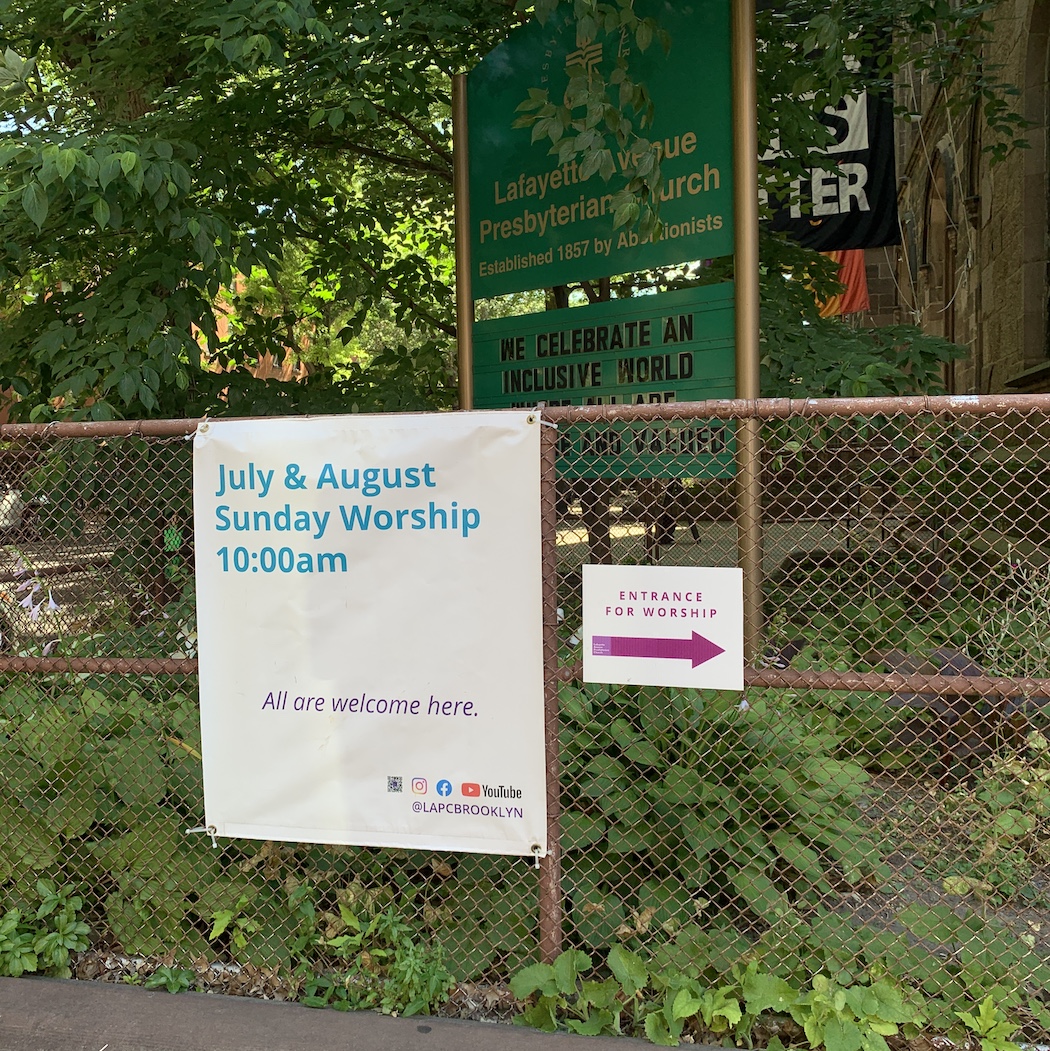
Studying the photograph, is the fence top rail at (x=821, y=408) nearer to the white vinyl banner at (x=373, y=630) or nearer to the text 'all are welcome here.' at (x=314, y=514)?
the white vinyl banner at (x=373, y=630)

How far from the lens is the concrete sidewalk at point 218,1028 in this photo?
9.85 ft

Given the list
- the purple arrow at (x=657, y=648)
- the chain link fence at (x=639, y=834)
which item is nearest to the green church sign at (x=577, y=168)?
the chain link fence at (x=639, y=834)

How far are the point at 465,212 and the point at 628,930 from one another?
12.5 feet

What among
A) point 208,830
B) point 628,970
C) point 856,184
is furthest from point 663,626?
point 856,184

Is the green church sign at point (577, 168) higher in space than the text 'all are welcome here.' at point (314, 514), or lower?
higher

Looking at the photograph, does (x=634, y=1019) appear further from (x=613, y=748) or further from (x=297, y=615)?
(x=297, y=615)

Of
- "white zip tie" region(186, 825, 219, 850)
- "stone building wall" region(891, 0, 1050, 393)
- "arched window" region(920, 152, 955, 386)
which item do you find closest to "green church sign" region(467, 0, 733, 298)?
"white zip tie" region(186, 825, 219, 850)

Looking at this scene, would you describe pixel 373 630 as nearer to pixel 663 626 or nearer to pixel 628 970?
pixel 663 626

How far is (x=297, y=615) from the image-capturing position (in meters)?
3.30

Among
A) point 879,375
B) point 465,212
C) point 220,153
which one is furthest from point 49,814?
point 879,375

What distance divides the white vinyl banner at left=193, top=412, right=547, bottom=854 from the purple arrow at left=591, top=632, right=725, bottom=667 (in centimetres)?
21

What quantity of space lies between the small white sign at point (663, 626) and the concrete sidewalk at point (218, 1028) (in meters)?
1.10

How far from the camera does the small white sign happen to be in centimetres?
298

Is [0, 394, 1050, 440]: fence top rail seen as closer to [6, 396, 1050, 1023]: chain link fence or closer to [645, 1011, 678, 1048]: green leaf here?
[6, 396, 1050, 1023]: chain link fence
